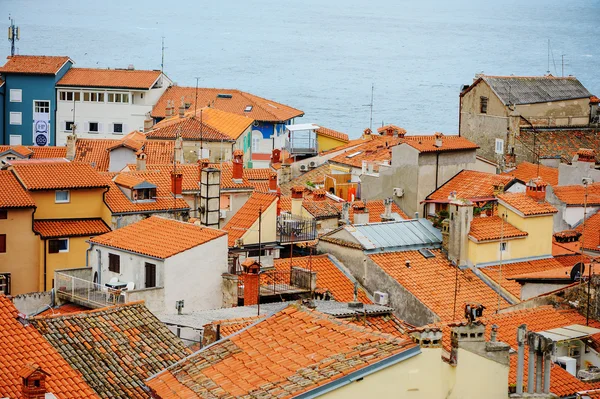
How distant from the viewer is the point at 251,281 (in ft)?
69.5

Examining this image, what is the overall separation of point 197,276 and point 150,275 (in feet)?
2.41

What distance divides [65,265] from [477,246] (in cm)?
825

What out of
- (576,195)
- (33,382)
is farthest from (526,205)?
(33,382)

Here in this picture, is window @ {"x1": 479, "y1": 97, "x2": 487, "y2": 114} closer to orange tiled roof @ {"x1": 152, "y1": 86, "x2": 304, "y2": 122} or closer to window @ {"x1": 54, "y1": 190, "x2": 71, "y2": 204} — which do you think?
orange tiled roof @ {"x1": 152, "y1": 86, "x2": 304, "y2": 122}

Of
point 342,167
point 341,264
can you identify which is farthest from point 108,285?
point 342,167

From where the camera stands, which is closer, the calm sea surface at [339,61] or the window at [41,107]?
the window at [41,107]

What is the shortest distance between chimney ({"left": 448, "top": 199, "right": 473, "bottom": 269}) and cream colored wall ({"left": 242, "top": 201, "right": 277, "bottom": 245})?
339 centimetres

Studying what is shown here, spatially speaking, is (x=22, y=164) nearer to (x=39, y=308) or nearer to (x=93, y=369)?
(x=39, y=308)

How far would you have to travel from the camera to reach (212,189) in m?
28.5

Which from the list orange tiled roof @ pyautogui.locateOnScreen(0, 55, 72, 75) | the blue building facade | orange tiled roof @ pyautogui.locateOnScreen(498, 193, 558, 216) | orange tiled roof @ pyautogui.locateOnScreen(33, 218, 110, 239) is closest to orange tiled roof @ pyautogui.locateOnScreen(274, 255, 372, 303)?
orange tiled roof @ pyautogui.locateOnScreen(498, 193, 558, 216)

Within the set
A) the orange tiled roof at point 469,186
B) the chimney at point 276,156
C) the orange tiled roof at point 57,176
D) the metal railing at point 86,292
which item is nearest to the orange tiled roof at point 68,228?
the orange tiled roof at point 57,176

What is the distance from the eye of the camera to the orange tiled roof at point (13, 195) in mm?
27297

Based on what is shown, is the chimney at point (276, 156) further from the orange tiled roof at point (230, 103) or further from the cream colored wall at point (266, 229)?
the cream colored wall at point (266, 229)

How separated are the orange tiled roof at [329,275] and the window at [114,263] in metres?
2.74
